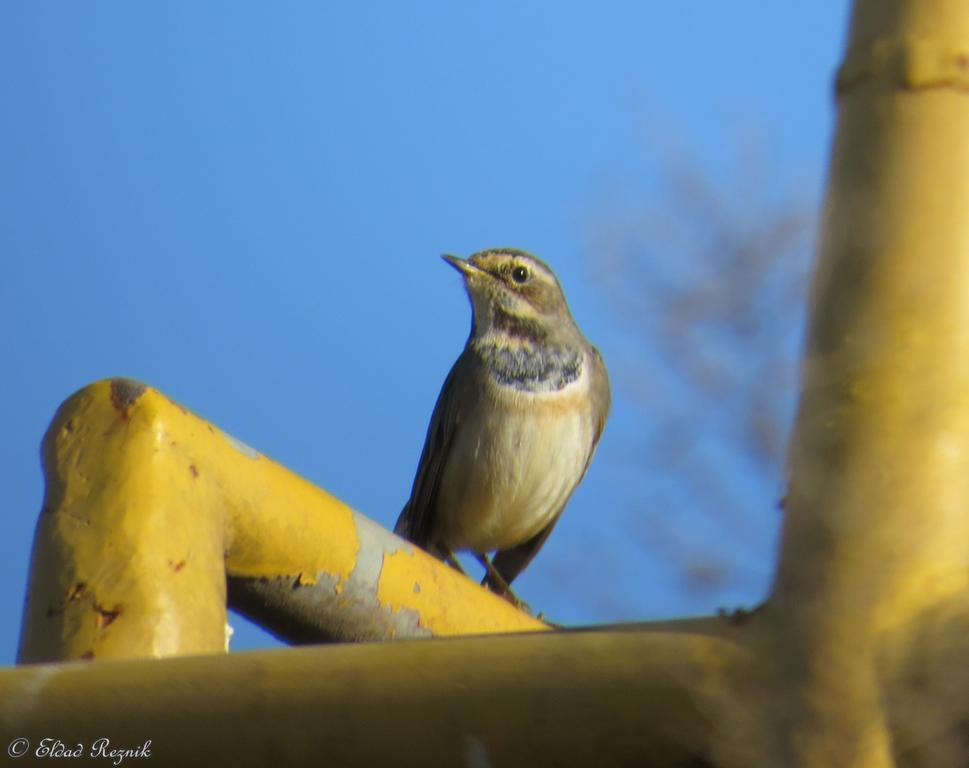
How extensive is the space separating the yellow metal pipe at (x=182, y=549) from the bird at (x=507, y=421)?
2.81m

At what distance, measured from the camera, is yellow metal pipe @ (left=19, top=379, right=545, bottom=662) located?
2400 millimetres

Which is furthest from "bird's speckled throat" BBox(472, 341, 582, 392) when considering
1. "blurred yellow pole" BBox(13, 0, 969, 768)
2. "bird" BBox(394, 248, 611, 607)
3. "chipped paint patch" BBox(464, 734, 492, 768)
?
"chipped paint patch" BBox(464, 734, 492, 768)

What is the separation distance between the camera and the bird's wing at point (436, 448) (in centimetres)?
624

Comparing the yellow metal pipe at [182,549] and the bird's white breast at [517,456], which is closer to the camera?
the yellow metal pipe at [182,549]

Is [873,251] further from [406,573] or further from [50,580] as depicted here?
[406,573]

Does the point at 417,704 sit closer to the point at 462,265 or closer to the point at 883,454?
the point at 883,454

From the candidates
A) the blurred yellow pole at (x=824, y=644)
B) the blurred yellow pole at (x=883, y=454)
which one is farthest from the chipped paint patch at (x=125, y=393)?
the blurred yellow pole at (x=883, y=454)

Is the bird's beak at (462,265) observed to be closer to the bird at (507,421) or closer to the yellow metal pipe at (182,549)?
the bird at (507,421)

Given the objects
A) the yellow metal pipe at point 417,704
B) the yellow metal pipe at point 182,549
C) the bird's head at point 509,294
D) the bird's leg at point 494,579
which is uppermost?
the bird's head at point 509,294

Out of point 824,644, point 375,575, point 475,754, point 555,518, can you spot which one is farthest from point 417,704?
point 555,518

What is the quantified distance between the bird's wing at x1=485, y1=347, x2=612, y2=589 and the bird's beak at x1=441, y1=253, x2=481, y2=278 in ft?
2.05

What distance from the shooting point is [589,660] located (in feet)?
4.80

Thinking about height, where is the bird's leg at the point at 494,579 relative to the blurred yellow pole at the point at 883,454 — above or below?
above

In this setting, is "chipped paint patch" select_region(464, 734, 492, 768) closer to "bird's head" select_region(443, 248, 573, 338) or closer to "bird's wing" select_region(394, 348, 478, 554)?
"bird's wing" select_region(394, 348, 478, 554)
